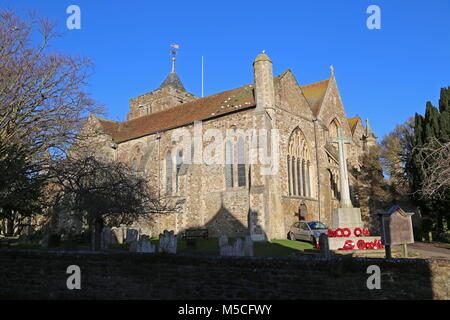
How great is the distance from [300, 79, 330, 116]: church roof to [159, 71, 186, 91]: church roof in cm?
1973

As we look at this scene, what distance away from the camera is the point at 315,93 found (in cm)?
3319

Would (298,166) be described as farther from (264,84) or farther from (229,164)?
(264,84)

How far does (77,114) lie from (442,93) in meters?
24.6

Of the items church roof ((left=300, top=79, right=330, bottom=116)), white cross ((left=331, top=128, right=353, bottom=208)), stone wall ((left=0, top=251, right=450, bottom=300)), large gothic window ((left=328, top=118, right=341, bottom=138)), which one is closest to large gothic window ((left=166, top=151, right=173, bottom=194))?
church roof ((left=300, top=79, right=330, bottom=116))

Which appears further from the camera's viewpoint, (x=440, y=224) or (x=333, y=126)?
(x=333, y=126)

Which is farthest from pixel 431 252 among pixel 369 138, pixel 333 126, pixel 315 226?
pixel 369 138

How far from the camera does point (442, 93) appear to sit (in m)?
27.4

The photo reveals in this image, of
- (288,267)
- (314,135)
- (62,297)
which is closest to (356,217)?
(314,135)

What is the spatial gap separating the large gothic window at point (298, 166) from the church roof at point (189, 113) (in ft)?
14.1

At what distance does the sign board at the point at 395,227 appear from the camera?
10289mm

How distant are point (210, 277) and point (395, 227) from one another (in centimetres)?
534

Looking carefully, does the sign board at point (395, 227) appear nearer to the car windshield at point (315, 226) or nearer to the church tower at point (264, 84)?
the car windshield at point (315, 226)

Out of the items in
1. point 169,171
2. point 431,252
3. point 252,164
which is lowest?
point 431,252
